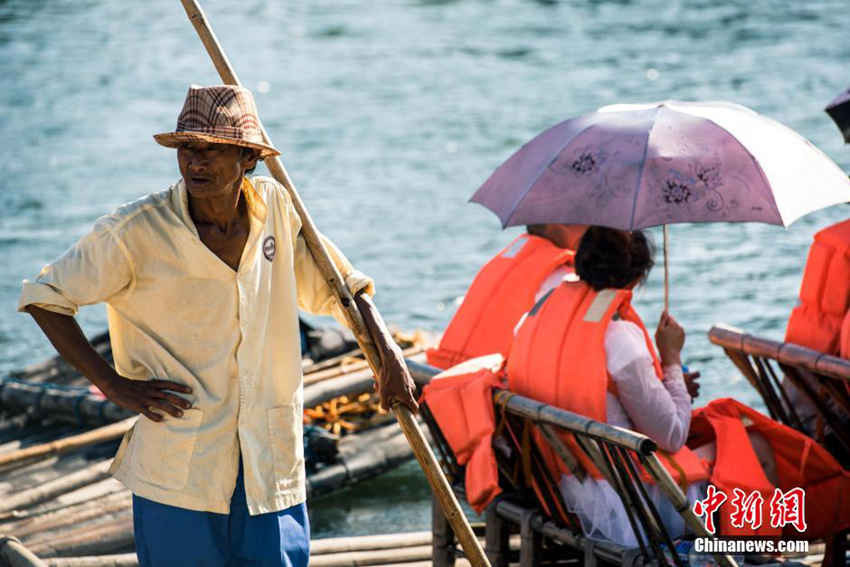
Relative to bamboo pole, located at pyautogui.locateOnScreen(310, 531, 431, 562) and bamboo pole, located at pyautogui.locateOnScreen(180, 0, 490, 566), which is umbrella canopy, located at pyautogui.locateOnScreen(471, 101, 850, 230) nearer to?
bamboo pole, located at pyautogui.locateOnScreen(180, 0, 490, 566)

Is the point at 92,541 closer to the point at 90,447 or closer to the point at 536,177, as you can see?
the point at 90,447

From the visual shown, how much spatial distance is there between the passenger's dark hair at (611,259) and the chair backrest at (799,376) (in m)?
0.62

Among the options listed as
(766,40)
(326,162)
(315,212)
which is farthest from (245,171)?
(766,40)

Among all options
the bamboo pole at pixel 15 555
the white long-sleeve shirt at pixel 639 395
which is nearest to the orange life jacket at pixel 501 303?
the white long-sleeve shirt at pixel 639 395

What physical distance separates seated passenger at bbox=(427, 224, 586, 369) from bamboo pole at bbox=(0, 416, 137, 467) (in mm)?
1253

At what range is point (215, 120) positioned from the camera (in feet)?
9.11

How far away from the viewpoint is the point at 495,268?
4.74 meters

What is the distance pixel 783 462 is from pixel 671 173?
88cm

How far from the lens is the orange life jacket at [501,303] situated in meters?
4.65

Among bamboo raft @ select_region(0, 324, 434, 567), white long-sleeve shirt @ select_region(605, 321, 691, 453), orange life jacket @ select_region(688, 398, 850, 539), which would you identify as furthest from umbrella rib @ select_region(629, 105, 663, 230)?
bamboo raft @ select_region(0, 324, 434, 567)

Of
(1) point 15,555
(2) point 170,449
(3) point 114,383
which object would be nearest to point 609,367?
(2) point 170,449

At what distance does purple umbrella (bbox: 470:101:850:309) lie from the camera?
375cm

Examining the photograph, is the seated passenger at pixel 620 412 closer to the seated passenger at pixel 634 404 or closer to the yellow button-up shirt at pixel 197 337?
the seated passenger at pixel 634 404

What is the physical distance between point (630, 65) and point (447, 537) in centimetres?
1476
